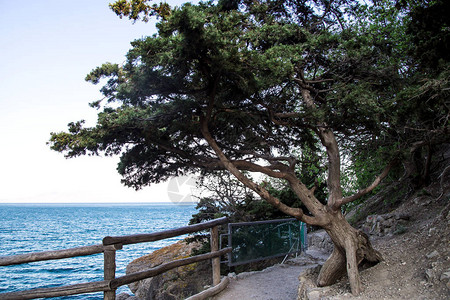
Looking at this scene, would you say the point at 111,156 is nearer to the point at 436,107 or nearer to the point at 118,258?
the point at 436,107

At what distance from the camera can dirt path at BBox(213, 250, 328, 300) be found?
6.30m

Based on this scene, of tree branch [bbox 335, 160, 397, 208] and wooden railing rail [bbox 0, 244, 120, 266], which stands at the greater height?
tree branch [bbox 335, 160, 397, 208]

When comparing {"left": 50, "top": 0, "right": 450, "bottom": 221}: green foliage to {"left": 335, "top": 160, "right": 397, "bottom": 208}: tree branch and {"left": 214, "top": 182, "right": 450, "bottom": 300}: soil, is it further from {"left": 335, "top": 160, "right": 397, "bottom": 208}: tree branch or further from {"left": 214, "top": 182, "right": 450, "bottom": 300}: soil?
{"left": 214, "top": 182, "right": 450, "bottom": 300}: soil

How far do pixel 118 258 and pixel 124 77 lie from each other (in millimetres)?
22766

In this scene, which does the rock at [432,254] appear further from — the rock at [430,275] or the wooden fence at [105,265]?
the wooden fence at [105,265]

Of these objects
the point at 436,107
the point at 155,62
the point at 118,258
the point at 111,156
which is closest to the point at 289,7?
the point at 436,107

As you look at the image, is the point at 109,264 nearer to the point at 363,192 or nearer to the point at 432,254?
the point at 363,192

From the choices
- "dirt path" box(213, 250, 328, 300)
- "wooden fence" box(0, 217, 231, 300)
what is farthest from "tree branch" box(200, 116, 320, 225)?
"dirt path" box(213, 250, 328, 300)

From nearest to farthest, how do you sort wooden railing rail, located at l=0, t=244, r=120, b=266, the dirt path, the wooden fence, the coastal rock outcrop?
wooden railing rail, located at l=0, t=244, r=120, b=266, the wooden fence, the dirt path, the coastal rock outcrop

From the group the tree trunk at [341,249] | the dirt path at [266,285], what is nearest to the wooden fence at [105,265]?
the dirt path at [266,285]

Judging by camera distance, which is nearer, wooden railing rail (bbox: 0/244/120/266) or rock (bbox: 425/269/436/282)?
wooden railing rail (bbox: 0/244/120/266)

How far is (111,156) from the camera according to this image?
6305mm

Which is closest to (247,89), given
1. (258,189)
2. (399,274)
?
(258,189)

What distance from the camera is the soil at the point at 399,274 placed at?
481 centimetres
